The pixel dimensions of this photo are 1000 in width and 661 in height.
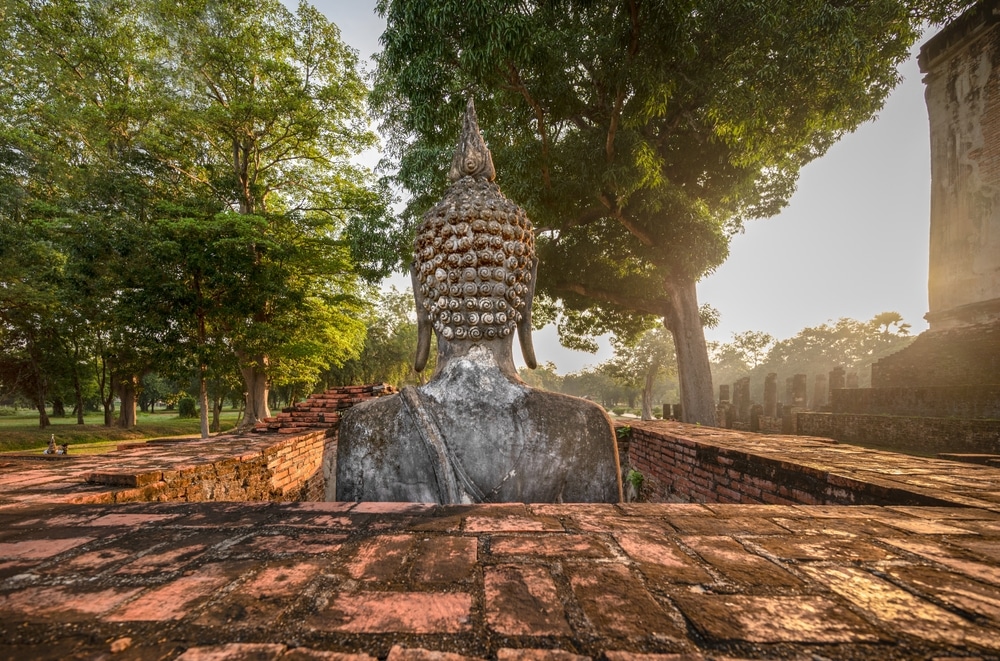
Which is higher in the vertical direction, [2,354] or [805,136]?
[805,136]

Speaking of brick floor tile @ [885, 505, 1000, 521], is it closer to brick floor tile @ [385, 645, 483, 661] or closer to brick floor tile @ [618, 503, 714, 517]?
brick floor tile @ [618, 503, 714, 517]

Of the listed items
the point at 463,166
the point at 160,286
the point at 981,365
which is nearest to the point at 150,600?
the point at 463,166

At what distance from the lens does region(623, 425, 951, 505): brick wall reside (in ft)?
7.80

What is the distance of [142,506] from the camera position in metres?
1.70

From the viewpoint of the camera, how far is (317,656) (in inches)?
30.9

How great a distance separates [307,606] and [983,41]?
20.5 metres

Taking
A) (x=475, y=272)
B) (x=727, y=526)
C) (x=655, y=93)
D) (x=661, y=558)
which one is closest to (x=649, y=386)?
(x=655, y=93)

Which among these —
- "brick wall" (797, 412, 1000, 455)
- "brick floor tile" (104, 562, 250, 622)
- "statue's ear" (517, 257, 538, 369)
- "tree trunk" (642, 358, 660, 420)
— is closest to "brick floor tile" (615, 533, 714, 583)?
"brick floor tile" (104, 562, 250, 622)

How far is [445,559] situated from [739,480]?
11.0 feet

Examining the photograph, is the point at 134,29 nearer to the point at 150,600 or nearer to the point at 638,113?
the point at 638,113

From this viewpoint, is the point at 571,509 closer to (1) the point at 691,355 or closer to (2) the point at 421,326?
(2) the point at 421,326

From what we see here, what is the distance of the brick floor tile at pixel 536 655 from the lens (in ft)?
2.54

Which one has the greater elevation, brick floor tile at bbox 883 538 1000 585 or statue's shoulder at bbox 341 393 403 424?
statue's shoulder at bbox 341 393 403 424

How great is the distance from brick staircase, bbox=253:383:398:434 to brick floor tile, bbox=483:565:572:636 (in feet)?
15.2
